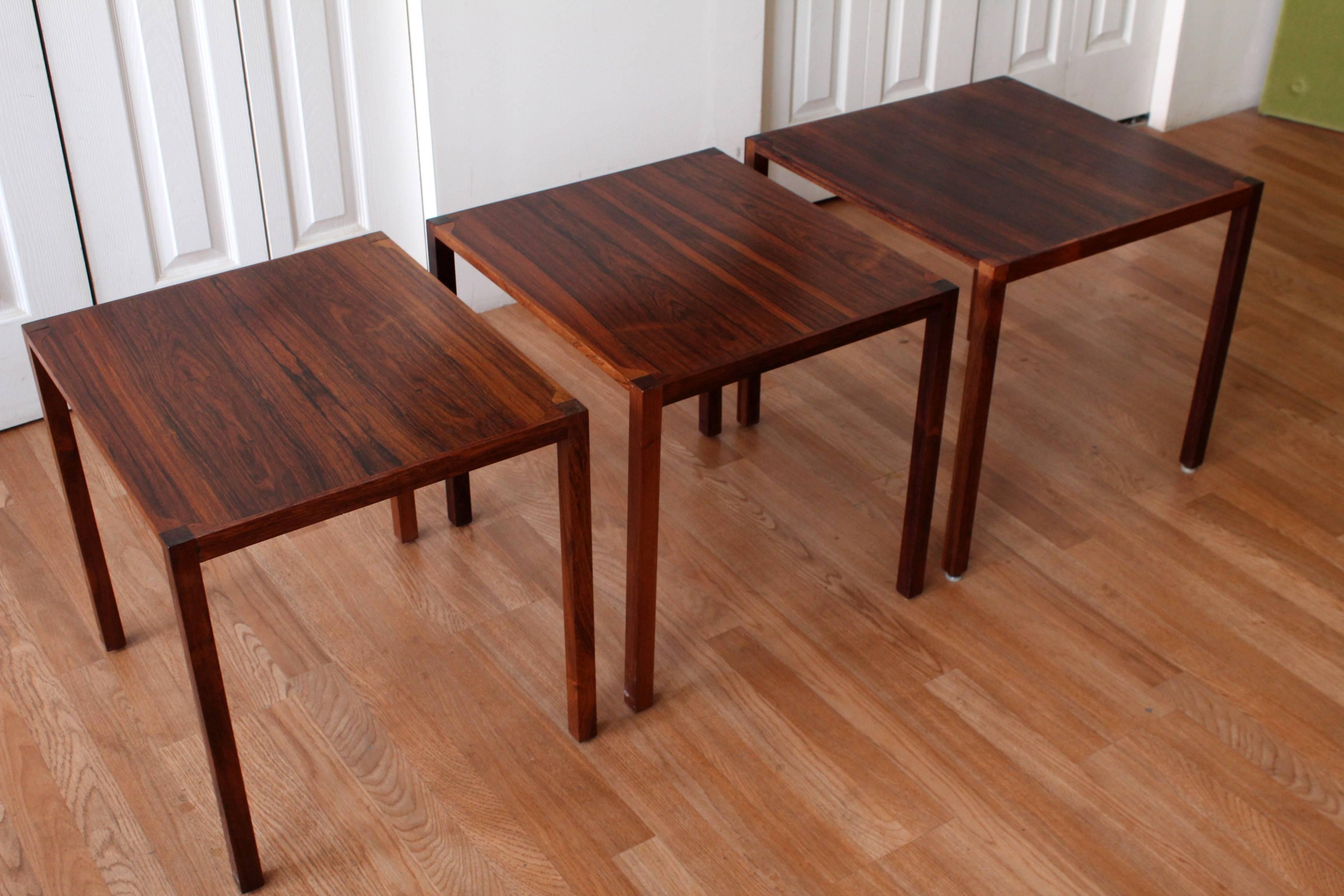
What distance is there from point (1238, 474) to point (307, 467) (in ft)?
5.10

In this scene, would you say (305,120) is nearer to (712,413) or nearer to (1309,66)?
(712,413)

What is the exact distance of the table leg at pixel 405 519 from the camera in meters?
2.00

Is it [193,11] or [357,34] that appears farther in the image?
[357,34]

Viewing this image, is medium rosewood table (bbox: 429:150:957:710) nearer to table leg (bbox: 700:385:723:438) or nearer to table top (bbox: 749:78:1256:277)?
table top (bbox: 749:78:1256:277)

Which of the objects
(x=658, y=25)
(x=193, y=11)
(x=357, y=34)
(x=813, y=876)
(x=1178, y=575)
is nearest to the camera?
(x=813, y=876)

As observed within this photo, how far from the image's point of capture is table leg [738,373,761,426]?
228cm

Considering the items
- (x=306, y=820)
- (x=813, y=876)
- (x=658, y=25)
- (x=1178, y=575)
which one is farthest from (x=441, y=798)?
(x=658, y=25)

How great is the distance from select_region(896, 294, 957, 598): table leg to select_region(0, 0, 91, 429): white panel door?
55.5 inches

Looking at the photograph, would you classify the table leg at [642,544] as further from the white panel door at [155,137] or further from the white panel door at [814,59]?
the white panel door at [814,59]

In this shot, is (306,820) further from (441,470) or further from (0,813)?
(441,470)

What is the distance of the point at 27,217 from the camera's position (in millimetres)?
2166

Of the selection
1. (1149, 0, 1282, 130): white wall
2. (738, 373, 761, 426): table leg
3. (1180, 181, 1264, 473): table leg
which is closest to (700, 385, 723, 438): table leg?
(738, 373, 761, 426): table leg

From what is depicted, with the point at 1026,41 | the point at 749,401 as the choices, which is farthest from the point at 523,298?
the point at 1026,41

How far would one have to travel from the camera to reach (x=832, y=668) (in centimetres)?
184
